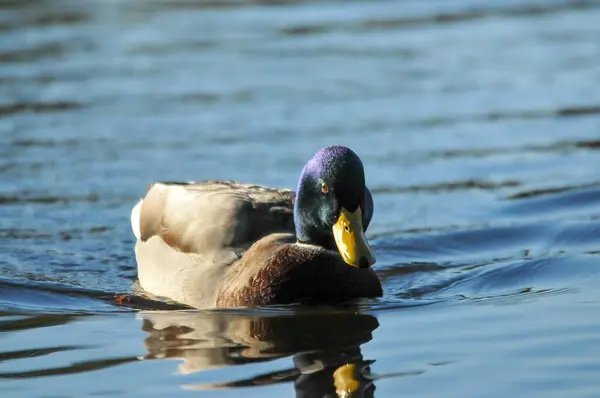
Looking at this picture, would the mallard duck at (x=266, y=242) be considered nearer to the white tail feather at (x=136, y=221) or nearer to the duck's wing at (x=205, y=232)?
the duck's wing at (x=205, y=232)

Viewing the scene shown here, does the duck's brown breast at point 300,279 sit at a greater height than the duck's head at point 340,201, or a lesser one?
lesser

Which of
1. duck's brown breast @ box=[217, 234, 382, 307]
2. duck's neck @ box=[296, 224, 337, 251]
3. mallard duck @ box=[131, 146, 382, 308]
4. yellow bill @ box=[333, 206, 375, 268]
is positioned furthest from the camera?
duck's neck @ box=[296, 224, 337, 251]

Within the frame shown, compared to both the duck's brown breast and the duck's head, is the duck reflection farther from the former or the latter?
the duck's head

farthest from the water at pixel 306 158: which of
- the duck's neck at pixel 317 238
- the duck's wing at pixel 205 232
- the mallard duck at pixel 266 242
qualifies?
the duck's neck at pixel 317 238

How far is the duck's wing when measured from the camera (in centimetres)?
842

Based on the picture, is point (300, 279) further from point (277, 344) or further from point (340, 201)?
point (277, 344)

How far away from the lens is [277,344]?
23.4ft

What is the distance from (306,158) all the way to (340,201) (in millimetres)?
4296

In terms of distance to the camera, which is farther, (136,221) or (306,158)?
(306,158)

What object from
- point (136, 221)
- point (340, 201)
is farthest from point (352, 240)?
point (136, 221)

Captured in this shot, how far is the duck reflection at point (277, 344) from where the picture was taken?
20.7 feet

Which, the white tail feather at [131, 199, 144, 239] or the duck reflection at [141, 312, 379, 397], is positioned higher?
the white tail feather at [131, 199, 144, 239]

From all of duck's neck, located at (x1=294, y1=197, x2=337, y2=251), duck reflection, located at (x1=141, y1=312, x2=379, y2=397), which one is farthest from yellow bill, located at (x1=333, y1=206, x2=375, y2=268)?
duck reflection, located at (x1=141, y1=312, x2=379, y2=397)

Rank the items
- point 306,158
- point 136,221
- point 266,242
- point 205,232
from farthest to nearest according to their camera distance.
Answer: point 306,158
point 136,221
point 205,232
point 266,242
